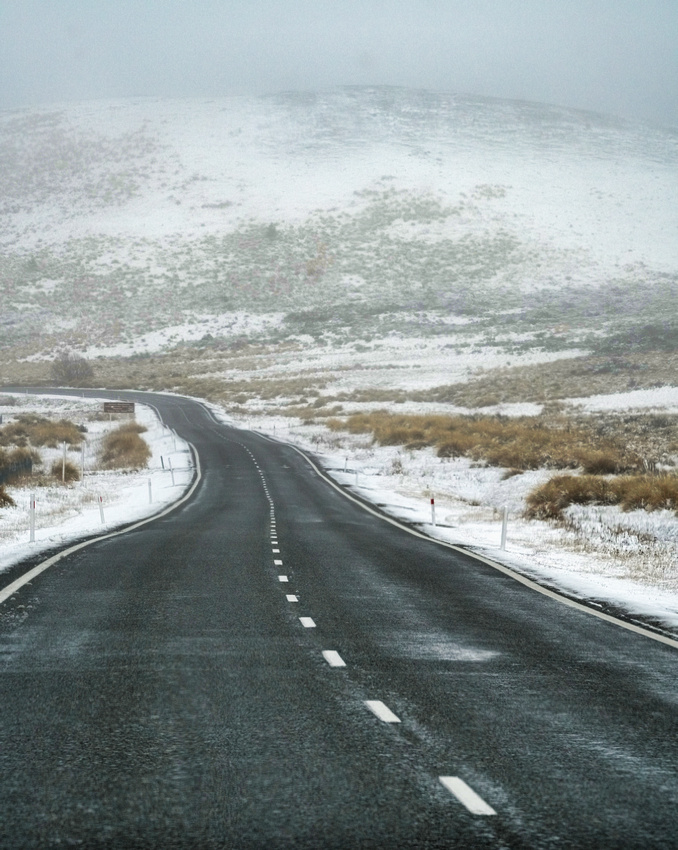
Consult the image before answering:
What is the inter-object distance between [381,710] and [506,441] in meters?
38.7

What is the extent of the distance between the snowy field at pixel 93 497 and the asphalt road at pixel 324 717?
548 cm

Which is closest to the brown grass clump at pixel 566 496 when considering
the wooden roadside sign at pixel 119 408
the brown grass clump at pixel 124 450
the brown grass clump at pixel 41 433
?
the brown grass clump at pixel 124 450

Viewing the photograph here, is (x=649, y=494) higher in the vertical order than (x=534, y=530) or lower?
higher

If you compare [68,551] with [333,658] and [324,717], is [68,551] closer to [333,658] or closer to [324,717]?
[333,658]

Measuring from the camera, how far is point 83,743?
6.29 metres

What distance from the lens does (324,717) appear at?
6965mm

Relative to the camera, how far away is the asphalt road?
5.00m

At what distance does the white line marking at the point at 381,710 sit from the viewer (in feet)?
22.7

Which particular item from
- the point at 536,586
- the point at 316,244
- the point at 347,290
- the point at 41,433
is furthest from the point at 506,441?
the point at 316,244

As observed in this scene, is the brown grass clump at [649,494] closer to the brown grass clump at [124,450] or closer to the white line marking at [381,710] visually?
the white line marking at [381,710]

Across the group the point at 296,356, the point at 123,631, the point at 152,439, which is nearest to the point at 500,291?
the point at 296,356

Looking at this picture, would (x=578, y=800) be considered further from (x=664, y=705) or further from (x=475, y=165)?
(x=475, y=165)

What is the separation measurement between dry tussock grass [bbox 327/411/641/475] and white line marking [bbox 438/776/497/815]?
1057 inches

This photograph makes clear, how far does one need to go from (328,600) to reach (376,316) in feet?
427
